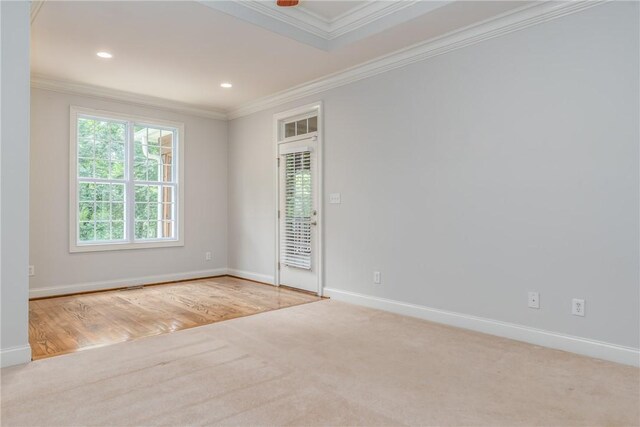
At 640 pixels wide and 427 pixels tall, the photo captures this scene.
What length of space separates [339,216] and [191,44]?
2.31 m

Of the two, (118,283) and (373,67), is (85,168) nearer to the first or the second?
(118,283)

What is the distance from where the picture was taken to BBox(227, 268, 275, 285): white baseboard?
18.1ft

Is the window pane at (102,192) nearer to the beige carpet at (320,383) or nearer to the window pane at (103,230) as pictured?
the window pane at (103,230)

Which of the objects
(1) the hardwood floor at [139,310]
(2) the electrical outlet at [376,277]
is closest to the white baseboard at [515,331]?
(2) the electrical outlet at [376,277]

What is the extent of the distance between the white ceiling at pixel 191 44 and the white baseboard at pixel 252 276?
99.7 inches

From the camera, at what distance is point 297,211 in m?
5.09

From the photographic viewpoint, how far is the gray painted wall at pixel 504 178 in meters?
2.71

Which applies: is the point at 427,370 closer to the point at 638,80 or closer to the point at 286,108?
the point at 638,80

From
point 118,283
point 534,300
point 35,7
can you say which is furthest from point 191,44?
point 534,300

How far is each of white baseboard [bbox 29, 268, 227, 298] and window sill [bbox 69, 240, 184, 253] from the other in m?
0.41

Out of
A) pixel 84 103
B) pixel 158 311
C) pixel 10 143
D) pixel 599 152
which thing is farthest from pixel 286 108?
pixel 599 152

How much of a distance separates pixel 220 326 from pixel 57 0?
2813mm

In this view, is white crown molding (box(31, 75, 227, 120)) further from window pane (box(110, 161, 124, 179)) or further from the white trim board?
window pane (box(110, 161, 124, 179))

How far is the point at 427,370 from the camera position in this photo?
8.30 ft
